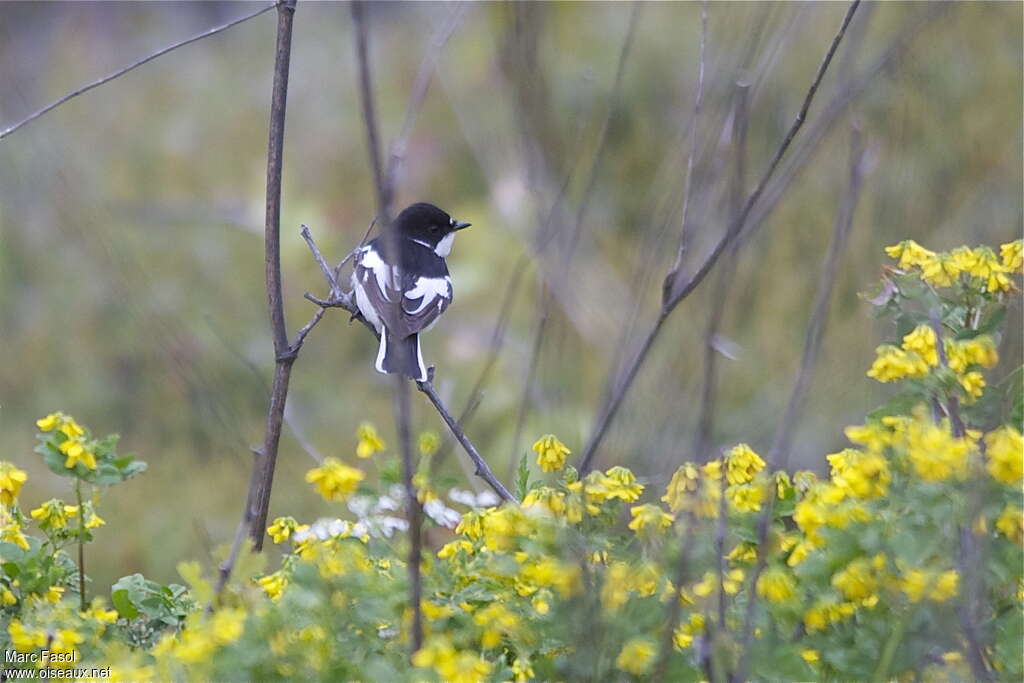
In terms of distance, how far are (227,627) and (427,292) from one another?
10.5 ft

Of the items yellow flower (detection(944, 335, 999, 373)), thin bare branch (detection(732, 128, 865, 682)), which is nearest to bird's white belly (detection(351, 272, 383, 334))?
yellow flower (detection(944, 335, 999, 373))

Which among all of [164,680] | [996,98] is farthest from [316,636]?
[996,98]

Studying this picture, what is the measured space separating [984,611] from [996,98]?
5270mm

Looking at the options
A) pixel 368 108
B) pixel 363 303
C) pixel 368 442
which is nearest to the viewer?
pixel 368 108

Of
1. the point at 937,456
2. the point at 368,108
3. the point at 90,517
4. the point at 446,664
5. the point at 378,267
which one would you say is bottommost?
the point at 446,664

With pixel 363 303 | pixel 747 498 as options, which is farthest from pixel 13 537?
pixel 363 303

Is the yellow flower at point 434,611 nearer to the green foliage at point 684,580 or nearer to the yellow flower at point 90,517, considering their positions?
the green foliage at point 684,580

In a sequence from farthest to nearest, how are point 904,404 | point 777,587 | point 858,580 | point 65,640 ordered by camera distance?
point 904,404
point 65,640
point 777,587
point 858,580

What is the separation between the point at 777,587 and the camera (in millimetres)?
1778

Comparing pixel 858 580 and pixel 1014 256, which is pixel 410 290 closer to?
pixel 1014 256

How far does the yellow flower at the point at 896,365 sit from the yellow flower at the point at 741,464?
0.86ft

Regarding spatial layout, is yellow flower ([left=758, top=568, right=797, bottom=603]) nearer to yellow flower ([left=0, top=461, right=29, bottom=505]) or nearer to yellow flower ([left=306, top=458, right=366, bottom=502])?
yellow flower ([left=306, top=458, right=366, bottom=502])

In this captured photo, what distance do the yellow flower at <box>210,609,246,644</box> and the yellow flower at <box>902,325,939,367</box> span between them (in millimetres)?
1158

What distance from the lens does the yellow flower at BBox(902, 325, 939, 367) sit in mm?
2088
